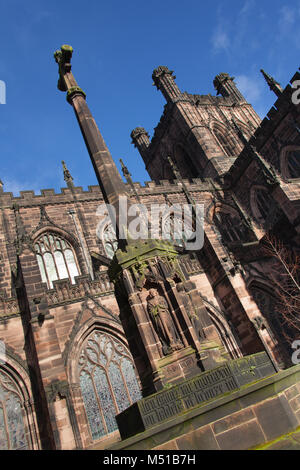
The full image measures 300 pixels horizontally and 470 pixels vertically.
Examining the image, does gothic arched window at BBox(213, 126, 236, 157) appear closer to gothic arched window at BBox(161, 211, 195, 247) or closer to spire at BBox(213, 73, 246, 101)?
spire at BBox(213, 73, 246, 101)

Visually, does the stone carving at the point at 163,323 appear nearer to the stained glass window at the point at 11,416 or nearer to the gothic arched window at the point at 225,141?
the stained glass window at the point at 11,416

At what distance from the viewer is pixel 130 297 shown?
253 inches

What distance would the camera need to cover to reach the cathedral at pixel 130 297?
6.05 meters

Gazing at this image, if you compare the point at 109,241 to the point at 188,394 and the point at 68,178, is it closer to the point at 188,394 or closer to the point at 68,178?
the point at 68,178

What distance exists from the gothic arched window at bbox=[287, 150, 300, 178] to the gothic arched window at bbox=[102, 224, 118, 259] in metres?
10.4

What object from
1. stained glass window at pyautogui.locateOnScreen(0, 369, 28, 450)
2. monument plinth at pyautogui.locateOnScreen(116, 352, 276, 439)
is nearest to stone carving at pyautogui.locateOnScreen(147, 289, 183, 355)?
monument plinth at pyautogui.locateOnScreen(116, 352, 276, 439)

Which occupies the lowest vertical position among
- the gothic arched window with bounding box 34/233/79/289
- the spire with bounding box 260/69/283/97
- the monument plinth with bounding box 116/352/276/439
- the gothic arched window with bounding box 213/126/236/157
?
the monument plinth with bounding box 116/352/276/439

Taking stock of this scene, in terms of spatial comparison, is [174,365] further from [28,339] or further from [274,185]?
[274,185]

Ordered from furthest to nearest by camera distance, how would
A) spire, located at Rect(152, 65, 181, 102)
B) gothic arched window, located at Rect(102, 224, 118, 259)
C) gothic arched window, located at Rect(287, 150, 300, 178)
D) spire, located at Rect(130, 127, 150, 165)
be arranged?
spire, located at Rect(130, 127, 150, 165) < spire, located at Rect(152, 65, 181, 102) < gothic arched window, located at Rect(287, 150, 300, 178) < gothic arched window, located at Rect(102, 224, 118, 259)

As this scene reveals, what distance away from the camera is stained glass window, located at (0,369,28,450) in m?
10.7

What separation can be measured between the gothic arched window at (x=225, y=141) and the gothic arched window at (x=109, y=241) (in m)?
13.0
